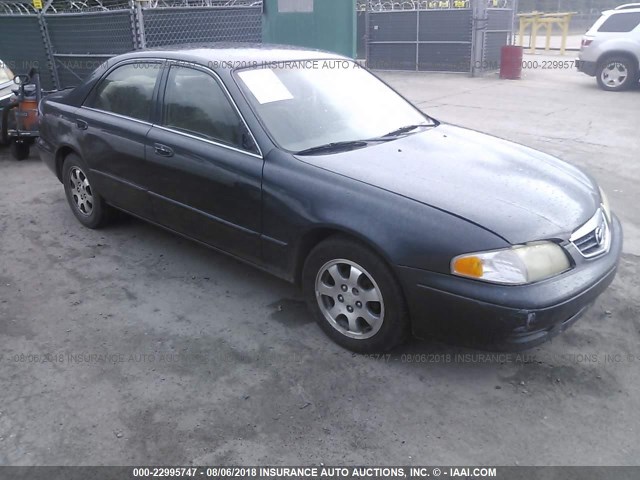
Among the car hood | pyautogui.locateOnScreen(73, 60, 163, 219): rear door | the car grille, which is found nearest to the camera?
the car hood

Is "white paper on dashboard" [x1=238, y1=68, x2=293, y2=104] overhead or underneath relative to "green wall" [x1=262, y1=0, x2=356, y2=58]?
underneath

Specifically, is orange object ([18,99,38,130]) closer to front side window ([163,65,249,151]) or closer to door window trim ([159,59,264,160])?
door window trim ([159,59,264,160])

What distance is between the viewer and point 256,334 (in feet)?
11.8

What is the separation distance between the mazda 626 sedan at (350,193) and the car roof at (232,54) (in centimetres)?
2

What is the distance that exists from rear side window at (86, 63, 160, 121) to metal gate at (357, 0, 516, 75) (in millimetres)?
12104

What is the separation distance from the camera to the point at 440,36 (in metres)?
15.6

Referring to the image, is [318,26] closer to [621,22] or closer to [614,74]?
[614,74]

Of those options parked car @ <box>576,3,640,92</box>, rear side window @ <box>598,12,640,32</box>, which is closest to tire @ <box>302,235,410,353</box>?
parked car @ <box>576,3,640,92</box>

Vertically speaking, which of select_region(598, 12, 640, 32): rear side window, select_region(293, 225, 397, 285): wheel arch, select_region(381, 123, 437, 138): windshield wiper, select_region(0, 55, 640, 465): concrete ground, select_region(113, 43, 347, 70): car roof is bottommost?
select_region(0, 55, 640, 465): concrete ground

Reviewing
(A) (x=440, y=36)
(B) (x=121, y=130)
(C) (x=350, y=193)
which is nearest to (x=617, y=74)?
(A) (x=440, y=36)

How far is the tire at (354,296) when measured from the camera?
3.05 metres

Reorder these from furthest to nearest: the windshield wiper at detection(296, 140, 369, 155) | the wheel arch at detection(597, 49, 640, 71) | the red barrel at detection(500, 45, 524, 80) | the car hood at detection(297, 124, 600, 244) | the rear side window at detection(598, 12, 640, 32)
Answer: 1. the red barrel at detection(500, 45, 524, 80)
2. the rear side window at detection(598, 12, 640, 32)
3. the wheel arch at detection(597, 49, 640, 71)
4. the windshield wiper at detection(296, 140, 369, 155)
5. the car hood at detection(297, 124, 600, 244)

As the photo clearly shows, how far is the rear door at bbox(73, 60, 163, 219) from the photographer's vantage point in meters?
4.30

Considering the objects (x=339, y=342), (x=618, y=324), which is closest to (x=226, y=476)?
(x=339, y=342)
